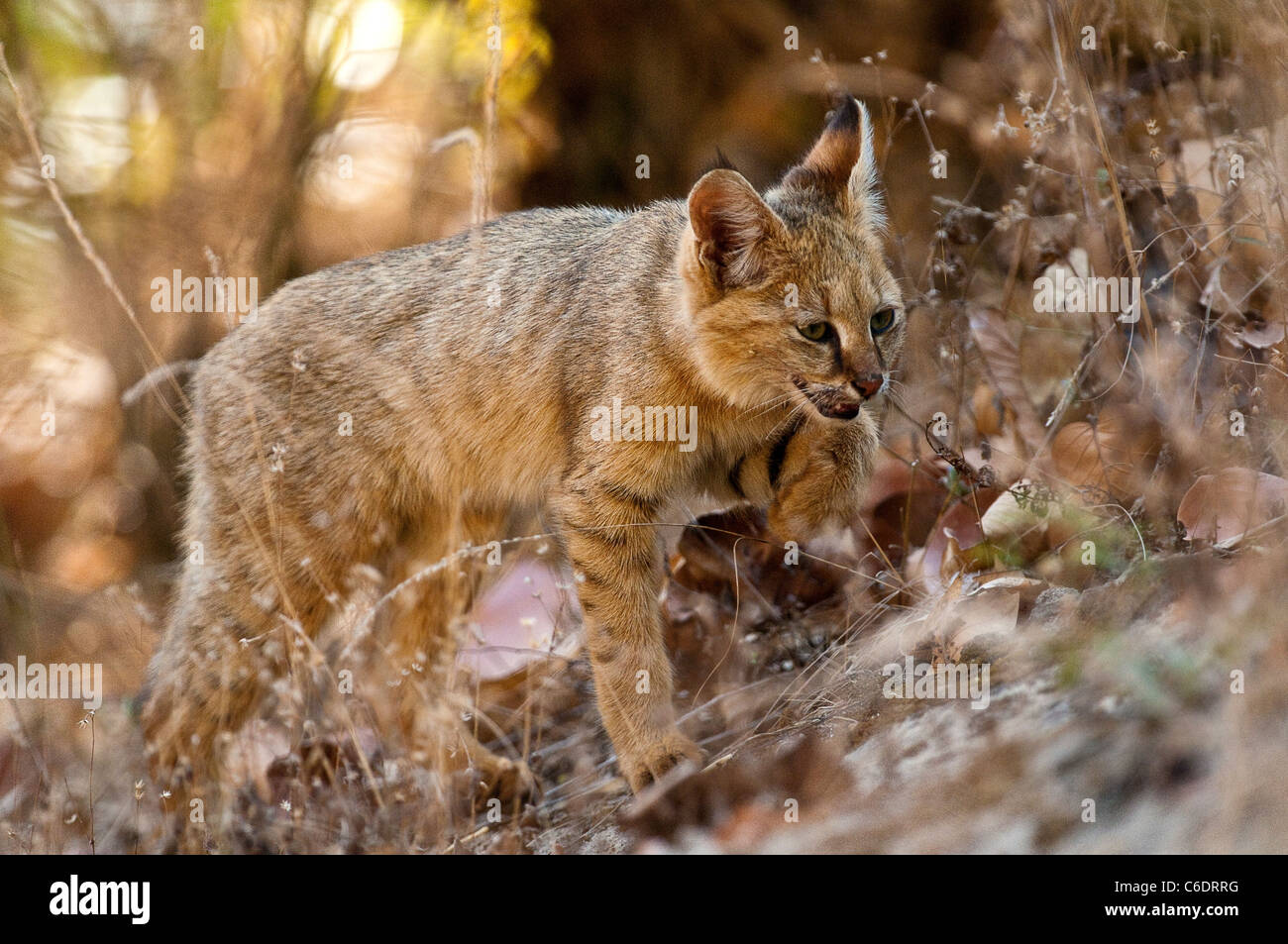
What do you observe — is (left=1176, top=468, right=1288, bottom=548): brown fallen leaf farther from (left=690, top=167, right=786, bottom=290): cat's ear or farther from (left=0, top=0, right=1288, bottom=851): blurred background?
(left=690, top=167, right=786, bottom=290): cat's ear

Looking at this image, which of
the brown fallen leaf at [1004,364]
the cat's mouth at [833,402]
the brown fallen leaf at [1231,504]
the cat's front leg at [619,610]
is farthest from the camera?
the brown fallen leaf at [1004,364]

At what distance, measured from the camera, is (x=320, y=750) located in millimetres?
3936

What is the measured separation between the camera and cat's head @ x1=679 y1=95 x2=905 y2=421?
392cm

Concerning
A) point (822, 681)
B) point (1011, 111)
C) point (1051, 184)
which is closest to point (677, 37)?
point (1011, 111)

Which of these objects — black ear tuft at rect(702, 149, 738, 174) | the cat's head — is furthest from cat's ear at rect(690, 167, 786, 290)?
black ear tuft at rect(702, 149, 738, 174)

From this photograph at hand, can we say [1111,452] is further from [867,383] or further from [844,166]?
[844,166]

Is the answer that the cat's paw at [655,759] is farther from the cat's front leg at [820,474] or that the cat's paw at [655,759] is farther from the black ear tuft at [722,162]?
the black ear tuft at [722,162]

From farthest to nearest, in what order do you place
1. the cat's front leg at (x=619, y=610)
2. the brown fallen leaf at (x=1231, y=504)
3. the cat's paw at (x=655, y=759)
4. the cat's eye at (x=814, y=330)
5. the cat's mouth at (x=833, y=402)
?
the cat's front leg at (x=619, y=610)
the cat's paw at (x=655, y=759)
the cat's eye at (x=814, y=330)
the cat's mouth at (x=833, y=402)
the brown fallen leaf at (x=1231, y=504)

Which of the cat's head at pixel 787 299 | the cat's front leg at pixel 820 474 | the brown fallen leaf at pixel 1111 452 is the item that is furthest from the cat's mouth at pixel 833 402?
the brown fallen leaf at pixel 1111 452

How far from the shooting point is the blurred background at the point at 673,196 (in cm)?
446

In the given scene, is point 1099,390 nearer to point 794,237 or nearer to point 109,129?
point 794,237

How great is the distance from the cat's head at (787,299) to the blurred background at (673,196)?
0.59m

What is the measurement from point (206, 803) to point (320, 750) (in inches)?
34.5

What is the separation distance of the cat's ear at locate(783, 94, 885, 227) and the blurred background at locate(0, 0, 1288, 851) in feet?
1.38
